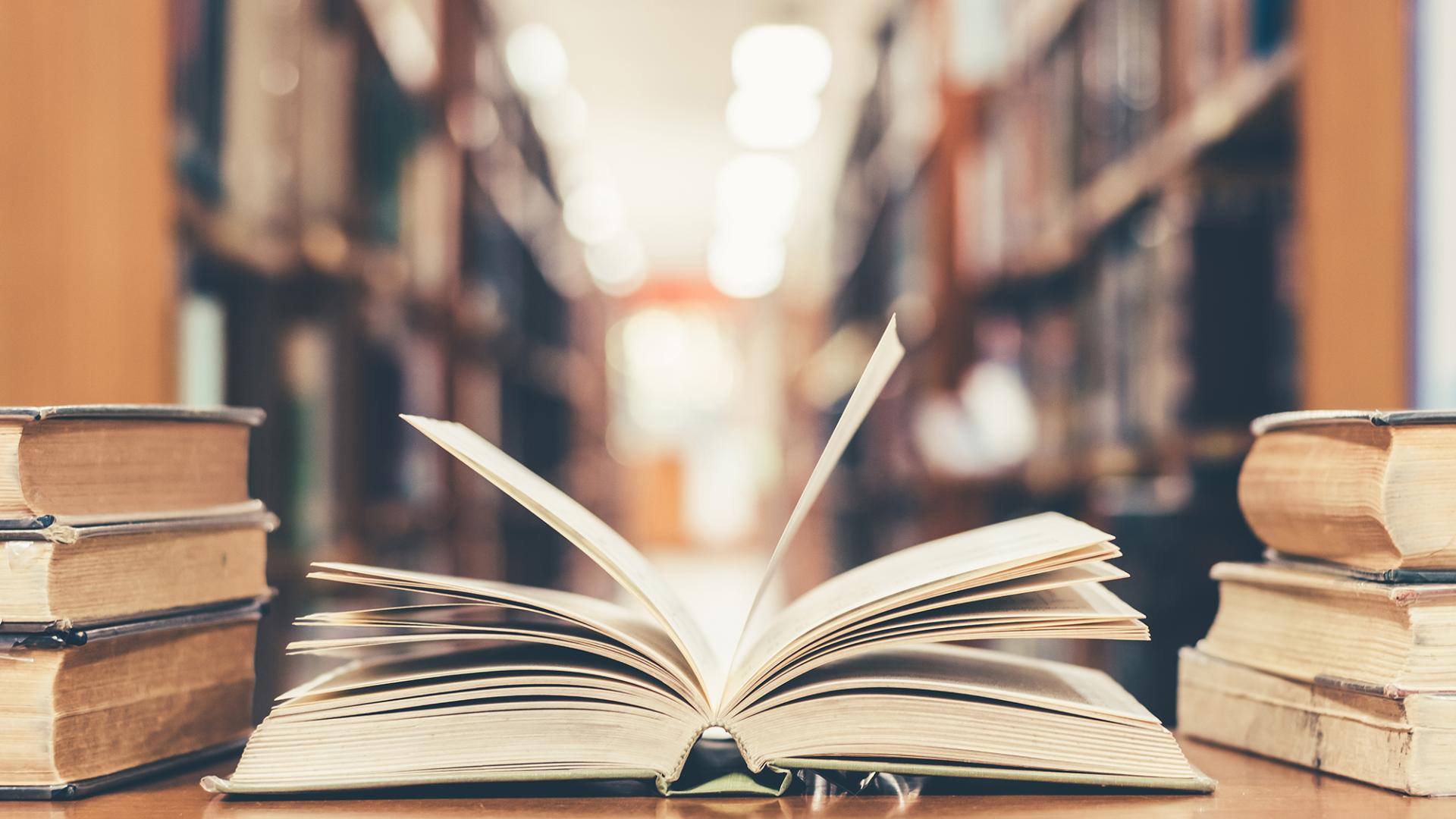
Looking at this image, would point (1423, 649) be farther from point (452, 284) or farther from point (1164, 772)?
point (452, 284)

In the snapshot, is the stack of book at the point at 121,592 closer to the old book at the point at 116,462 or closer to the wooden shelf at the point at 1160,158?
the old book at the point at 116,462

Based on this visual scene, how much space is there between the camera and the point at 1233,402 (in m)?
1.38

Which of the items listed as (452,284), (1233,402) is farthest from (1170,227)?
(452,284)

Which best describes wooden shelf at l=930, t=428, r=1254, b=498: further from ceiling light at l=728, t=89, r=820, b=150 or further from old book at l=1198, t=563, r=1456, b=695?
ceiling light at l=728, t=89, r=820, b=150

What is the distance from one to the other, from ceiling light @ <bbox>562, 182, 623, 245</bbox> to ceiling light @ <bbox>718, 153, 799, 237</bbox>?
0.75 meters

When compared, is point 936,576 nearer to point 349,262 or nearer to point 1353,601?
point 1353,601

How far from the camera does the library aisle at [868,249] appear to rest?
3.10 ft

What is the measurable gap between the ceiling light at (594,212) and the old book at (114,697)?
21.1ft

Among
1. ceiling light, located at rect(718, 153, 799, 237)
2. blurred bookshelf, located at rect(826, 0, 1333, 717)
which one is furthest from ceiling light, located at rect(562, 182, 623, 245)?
blurred bookshelf, located at rect(826, 0, 1333, 717)

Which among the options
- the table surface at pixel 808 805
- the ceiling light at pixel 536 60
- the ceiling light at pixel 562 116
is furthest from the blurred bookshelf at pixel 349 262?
the ceiling light at pixel 562 116

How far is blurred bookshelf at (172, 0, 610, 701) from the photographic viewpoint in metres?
1.36

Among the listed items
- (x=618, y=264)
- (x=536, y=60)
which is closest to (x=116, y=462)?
(x=536, y=60)

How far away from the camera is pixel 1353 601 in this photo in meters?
0.58

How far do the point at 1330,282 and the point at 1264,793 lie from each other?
1.85ft
